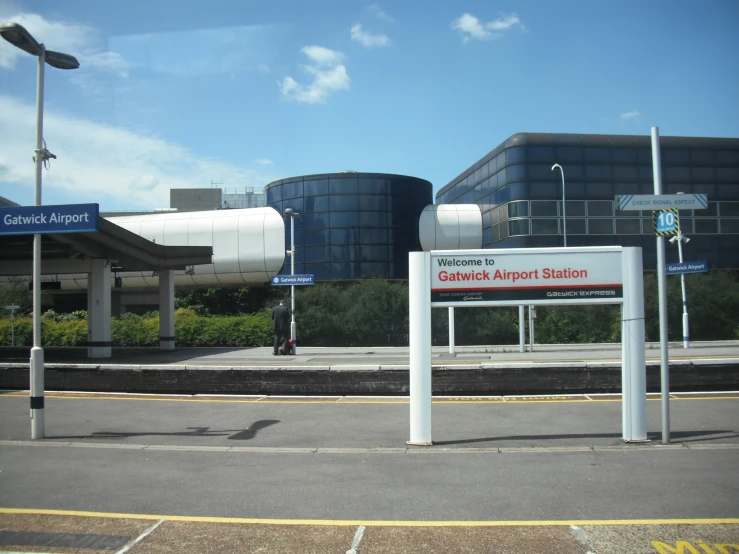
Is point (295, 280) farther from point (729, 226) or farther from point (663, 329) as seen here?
point (729, 226)

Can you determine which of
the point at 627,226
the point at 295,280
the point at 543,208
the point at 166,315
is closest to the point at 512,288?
the point at 295,280

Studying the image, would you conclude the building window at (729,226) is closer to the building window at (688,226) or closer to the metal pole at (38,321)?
the building window at (688,226)

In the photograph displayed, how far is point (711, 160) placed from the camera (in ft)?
129

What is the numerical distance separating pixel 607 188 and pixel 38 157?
35044 mm

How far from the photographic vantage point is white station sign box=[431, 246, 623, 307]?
8641mm

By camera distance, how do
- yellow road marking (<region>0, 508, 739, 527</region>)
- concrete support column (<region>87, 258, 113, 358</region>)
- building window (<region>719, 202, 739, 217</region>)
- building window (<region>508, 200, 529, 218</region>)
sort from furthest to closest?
building window (<region>719, 202, 739, 217</region>) < building window (<region>508, 200, 529, 218</region>) < concrete support column (<region>87, 258, 113, 358</region>) < yellow road marking (<region>0, 508, 739, 527</region>)

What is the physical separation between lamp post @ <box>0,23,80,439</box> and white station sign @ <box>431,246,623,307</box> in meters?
6.00

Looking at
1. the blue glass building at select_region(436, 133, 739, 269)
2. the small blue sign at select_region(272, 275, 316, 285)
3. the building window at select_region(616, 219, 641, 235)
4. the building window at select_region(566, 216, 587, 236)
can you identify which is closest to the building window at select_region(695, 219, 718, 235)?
the blue glass building at select_region(436, 133, 739, 269)

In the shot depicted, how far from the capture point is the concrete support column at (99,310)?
24375 mm

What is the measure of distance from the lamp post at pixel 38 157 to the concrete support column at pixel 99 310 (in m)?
15.5

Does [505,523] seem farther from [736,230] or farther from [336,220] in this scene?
[736,230]

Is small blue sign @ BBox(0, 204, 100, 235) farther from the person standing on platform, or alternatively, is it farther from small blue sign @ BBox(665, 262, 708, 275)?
small blue sign @ BBox(665, 262, 708, 275)

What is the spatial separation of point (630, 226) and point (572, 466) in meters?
34.0

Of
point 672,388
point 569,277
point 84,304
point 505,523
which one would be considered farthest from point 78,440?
point 84,304
